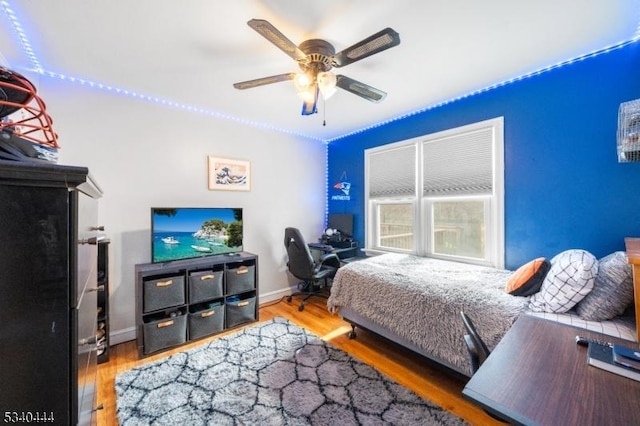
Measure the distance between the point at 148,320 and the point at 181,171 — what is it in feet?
4.97

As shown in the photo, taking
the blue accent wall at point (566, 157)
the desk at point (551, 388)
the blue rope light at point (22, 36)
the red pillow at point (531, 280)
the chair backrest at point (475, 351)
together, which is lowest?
the chair backrest at point (475, 351)

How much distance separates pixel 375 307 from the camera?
2264 mm

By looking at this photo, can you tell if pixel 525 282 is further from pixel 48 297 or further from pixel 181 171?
pixel 181 171

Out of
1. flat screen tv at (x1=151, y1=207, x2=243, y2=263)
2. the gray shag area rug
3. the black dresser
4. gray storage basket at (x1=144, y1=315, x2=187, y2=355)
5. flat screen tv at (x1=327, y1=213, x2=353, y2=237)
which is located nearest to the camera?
the black dresser

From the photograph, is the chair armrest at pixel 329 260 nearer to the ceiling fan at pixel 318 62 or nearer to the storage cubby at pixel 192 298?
the storage cubby at pixel 192 298

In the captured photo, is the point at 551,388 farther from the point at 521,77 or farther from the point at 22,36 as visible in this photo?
the point at 22,36

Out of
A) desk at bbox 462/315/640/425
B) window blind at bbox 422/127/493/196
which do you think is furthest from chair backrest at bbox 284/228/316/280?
desk at bbox 462/315/640/425

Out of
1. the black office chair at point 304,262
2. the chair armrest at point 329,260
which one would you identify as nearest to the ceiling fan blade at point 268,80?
the black office chair at point 304,262

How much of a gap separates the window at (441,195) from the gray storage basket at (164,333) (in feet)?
8.03

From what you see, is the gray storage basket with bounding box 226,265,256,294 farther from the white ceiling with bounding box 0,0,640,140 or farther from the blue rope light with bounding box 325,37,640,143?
the blue rope light with bounding box 325,37,640,143

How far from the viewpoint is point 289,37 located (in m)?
1.72

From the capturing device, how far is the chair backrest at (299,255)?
3082 mm

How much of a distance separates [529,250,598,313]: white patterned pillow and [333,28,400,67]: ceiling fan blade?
5.43 feet

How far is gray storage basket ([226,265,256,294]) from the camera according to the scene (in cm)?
275
